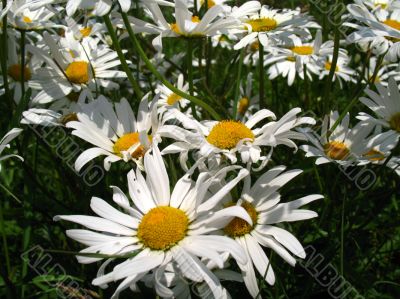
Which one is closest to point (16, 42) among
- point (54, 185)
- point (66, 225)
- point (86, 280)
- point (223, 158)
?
point (54, 185)

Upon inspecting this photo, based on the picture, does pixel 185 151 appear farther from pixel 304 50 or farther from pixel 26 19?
pixel 304 50

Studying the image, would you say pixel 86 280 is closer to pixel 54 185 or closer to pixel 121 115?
pixel 121 115

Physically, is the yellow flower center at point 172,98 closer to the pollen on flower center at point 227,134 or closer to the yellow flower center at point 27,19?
the yellow flower center at point 27,19

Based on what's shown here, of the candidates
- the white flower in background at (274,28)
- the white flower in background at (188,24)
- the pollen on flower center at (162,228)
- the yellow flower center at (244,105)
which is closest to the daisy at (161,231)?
the pollen on flower center at (162,228)

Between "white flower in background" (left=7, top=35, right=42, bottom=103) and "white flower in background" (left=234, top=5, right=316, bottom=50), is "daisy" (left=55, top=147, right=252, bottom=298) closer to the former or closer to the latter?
"white flower in background" (left=234, top=5, right=316, bottom=50)

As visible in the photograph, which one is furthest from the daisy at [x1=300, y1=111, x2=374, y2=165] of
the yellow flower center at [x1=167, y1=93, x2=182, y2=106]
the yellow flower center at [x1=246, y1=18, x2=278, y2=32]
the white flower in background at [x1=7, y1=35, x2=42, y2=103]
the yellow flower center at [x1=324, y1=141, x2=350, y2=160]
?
the white flower in background at [x1=7, y1=35, x2=42, y2=103]

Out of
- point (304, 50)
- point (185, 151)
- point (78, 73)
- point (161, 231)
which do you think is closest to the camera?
point (161, 231)

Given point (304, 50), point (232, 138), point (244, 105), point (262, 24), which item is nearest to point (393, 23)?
point (262, 24)
